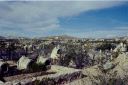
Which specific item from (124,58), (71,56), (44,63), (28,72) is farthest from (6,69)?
(124,58)

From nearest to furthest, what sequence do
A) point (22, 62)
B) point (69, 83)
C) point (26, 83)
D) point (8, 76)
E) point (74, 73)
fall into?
point (26, 83)
point (69, 83)
point (74, 73)
point (8, 76)
point (22, 62)

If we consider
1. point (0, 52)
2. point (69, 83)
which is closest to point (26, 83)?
point (69, 83)

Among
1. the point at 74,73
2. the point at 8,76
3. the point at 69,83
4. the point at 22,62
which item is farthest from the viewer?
the point at 22,62

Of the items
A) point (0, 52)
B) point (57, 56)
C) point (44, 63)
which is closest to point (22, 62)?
point (44, 63)

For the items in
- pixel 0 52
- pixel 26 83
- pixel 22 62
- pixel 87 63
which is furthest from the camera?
pixel 0 52

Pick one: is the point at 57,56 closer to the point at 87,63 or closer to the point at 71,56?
the point at 71,56

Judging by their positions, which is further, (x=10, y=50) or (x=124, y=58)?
(x=10, y=50)

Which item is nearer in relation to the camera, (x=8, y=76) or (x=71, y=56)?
(x=8, y=76)

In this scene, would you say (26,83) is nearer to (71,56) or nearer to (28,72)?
(28,72)

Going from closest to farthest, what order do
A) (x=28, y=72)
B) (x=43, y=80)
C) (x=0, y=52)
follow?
(x=43, y=80) → (x=28, y=72) → (x=0, y=52)
